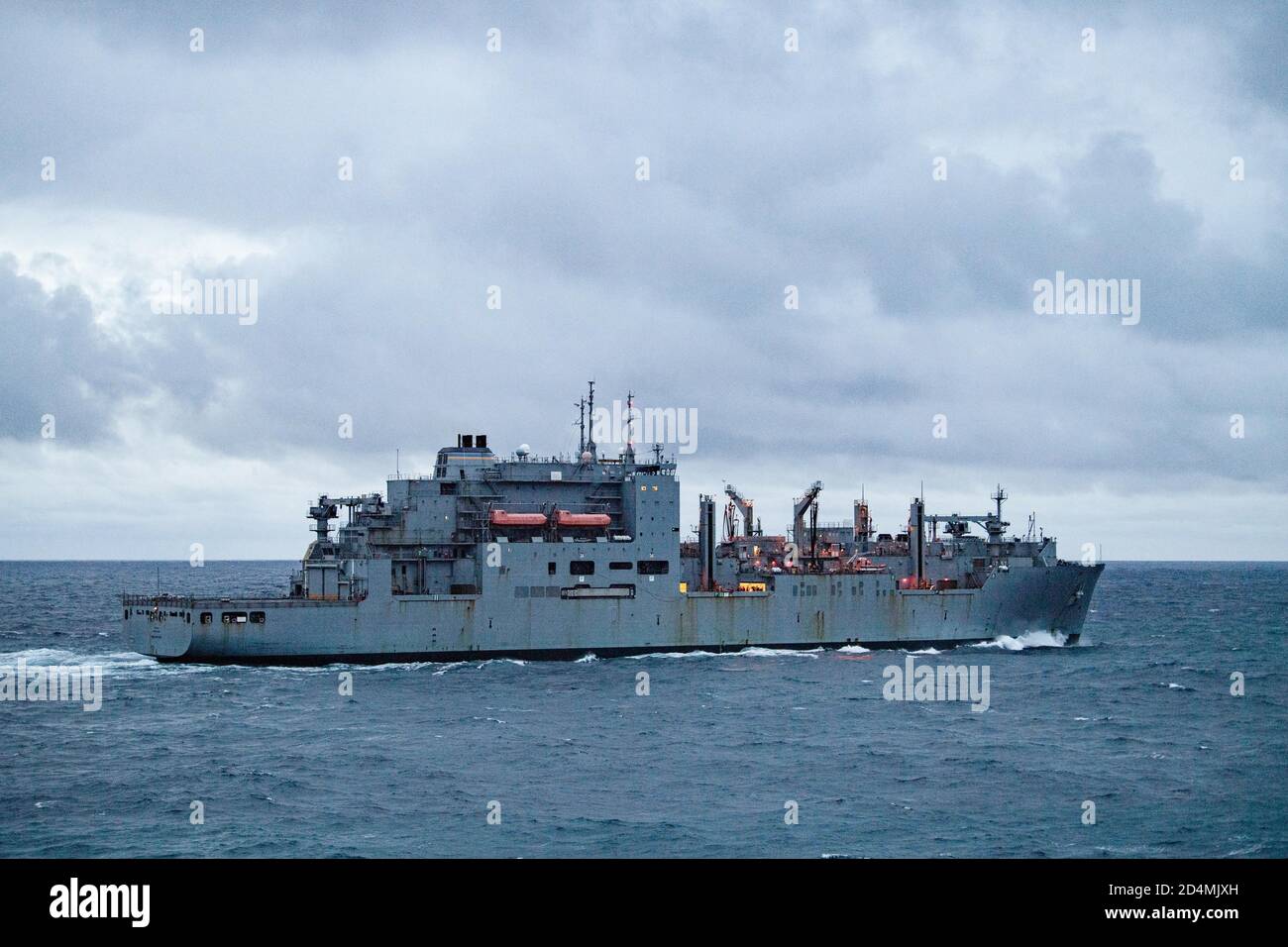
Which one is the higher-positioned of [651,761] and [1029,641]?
[1029,641]

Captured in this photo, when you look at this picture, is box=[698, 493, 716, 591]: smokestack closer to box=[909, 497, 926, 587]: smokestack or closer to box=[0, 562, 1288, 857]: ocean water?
box=[0, 562, 1288, 857]: ocean water

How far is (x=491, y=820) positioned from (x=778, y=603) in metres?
28.2

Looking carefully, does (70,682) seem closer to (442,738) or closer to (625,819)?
(442,738)

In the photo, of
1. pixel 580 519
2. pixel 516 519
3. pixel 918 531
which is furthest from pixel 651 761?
pixel 918 531

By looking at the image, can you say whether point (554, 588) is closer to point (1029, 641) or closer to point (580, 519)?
point (580, 519)

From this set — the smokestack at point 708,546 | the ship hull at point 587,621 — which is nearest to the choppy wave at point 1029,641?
the ship hull at point 587,621

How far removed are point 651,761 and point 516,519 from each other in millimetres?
19703

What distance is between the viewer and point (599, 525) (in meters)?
51.1

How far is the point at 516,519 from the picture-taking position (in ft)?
164

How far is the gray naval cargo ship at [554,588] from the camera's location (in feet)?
155

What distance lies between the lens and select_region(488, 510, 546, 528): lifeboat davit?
49634 mm

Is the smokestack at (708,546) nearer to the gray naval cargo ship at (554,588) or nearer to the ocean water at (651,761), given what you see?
the gray naval cargo ship at (554,588)

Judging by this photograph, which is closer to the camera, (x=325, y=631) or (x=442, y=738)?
(x=442, y=738)
